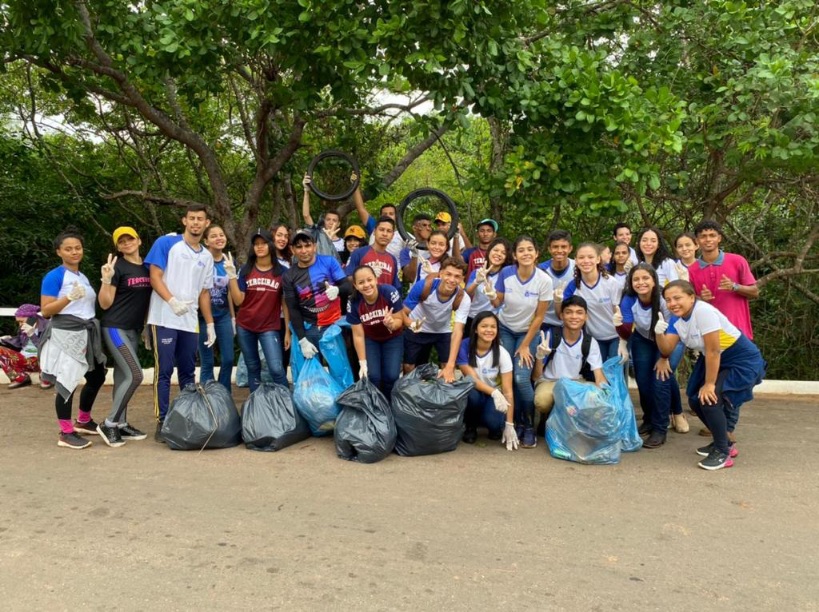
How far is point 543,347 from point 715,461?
138 centimetres

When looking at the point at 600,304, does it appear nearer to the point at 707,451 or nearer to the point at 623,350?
the point at 623,350

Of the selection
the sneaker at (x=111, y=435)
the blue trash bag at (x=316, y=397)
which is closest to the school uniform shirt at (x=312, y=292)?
the blue trash bag at (x=316, y=397)

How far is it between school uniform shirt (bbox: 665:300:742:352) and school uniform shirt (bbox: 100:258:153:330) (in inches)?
152

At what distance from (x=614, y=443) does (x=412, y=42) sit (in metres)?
3.40

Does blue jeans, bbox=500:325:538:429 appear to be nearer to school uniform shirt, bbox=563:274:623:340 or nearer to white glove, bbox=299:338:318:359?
school uniform shirt, bbox=563:274:623:340

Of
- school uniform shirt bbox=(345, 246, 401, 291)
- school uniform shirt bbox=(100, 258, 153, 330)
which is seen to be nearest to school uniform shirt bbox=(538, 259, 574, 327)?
school uniform shirt bbox=(345, 246, 401, 291)

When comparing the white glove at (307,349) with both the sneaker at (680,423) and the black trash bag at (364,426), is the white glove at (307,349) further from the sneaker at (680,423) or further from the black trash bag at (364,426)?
the sneaker at (680,423)

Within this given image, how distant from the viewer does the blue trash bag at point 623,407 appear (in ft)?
14.9

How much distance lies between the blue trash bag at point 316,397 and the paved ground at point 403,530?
192 mm

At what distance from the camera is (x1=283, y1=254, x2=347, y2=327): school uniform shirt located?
4.94m

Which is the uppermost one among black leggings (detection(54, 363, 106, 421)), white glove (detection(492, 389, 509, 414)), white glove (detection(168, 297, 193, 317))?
white glove (detection(168, 297, 193, 317))

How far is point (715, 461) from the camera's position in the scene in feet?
13.9

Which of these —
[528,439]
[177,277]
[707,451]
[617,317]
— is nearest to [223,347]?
[177,277]

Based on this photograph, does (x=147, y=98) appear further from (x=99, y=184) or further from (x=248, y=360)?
(x=248, y=360)
